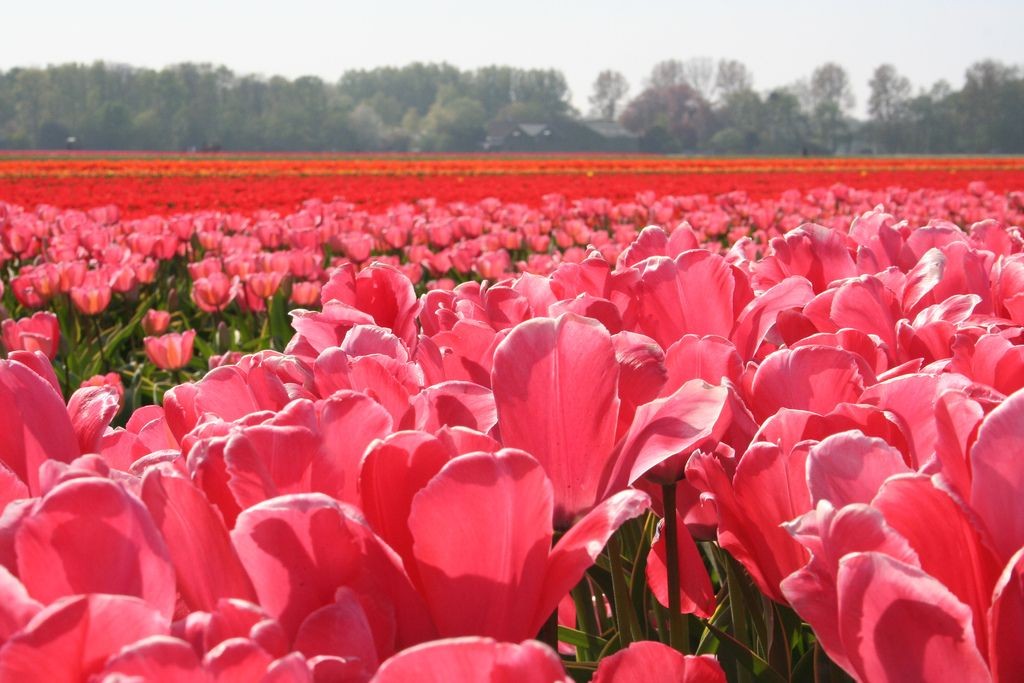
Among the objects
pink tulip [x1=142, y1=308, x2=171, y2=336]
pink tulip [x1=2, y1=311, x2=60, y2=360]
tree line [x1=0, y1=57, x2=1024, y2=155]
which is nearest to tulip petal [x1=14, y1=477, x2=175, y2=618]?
pink tulip [x1=2, y1=311, x2=60, y2=360]

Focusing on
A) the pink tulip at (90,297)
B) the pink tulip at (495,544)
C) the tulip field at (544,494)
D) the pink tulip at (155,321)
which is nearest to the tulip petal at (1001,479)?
the tulip field at (544,494)

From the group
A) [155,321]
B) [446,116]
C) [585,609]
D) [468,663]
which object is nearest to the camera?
[468,663]

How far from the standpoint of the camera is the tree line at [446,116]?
3738 inches

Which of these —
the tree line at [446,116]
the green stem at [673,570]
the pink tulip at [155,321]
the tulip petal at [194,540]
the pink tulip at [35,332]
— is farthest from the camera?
the tree line at [446,116]

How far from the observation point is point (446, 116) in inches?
A: 4168

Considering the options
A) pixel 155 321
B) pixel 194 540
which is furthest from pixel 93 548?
pixel 155 321

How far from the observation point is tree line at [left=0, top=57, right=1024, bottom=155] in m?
94.9

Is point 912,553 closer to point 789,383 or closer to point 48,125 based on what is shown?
point 789,383

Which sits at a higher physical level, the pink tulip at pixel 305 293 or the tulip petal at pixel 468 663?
the tulip petal at pixel 468 663

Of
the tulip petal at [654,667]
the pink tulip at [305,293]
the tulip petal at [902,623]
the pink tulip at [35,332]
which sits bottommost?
the pink tulip at [305,293]

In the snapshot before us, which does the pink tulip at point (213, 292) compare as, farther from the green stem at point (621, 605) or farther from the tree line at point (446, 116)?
the tree line at point (446, 116)

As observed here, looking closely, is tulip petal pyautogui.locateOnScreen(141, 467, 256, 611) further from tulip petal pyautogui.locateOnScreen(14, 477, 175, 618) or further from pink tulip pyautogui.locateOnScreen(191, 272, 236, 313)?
pink tulip pyautogui.locateOnScreen(191, 272, 236, 313)

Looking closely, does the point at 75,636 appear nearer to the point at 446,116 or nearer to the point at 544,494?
the point at 544,494

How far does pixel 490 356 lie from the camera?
118 cm
